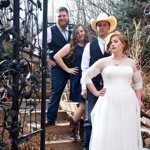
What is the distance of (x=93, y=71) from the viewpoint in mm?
3883

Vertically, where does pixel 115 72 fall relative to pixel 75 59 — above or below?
below

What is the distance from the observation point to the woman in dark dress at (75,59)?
14.6 ft

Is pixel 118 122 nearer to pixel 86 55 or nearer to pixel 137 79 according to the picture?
pixel 137 79

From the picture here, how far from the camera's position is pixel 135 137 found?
3.80 m

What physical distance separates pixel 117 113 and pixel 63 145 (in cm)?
118

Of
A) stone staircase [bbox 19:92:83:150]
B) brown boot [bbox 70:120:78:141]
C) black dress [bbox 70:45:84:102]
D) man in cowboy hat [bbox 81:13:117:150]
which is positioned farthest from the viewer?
brown boot [bbox 70:120:78:141]

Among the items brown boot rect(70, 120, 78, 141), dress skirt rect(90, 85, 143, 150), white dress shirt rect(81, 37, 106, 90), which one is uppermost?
white dress shirt rect(81, 37, 106, 90)

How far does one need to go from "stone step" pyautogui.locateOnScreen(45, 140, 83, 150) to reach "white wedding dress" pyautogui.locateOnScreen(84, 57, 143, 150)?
2.97ft

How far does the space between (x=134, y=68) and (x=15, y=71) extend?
6.15 feet

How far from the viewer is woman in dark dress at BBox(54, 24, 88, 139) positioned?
4.45 meters

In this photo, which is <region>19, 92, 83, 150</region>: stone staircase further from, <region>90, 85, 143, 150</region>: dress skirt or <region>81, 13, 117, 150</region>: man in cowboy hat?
<region>90, 85, 143, 150</region>: dress skirt

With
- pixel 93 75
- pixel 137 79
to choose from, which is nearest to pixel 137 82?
pixel 137 79

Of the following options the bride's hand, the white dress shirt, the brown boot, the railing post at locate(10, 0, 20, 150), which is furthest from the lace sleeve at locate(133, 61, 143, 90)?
the railing post at locate(10, 0, 20, 150)

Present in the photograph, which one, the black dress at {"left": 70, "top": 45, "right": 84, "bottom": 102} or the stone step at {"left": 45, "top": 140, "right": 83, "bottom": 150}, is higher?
the black dress at {"left": 70, "top": 45, "right": 84, "bottom": 102}
